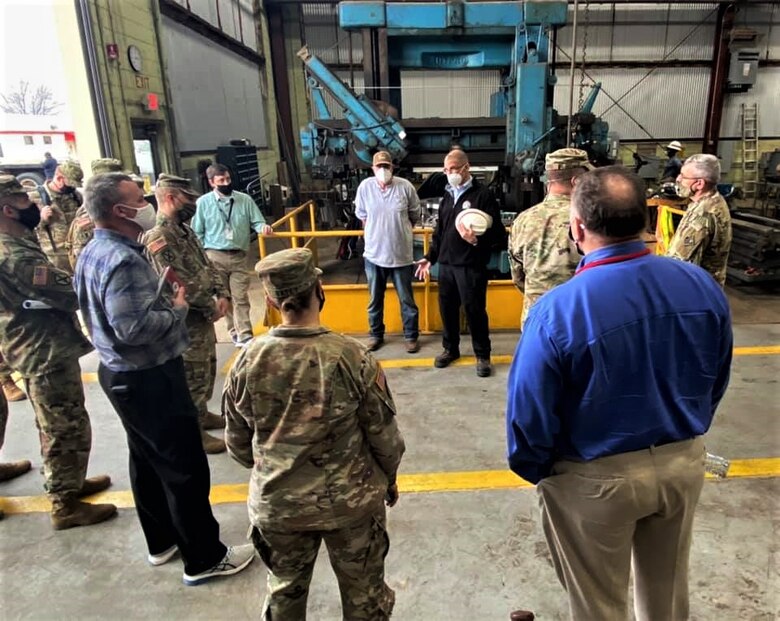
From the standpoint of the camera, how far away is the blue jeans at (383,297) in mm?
4641

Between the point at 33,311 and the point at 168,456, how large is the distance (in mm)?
1087

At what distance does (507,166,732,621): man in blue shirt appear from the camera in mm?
1385

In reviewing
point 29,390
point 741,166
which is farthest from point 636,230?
point 741,166

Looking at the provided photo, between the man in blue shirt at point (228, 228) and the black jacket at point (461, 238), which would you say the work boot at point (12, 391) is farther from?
the black jacket at point (461, 238)

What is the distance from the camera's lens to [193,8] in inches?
386

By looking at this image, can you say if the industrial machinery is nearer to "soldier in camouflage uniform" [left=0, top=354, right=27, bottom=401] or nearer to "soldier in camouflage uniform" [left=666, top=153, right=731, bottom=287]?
"soldier in camouflage uniform" [left=666, top=153, right=731, bottom=287]

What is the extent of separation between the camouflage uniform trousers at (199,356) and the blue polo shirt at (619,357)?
209 centimetres

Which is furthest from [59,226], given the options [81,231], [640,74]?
[640,74]

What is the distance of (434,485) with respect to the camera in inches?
116

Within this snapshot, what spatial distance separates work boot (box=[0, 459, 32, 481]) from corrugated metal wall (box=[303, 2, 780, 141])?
44.6 feet

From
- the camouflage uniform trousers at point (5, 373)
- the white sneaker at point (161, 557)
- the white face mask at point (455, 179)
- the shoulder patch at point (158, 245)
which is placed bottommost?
the white sneaker at point (161, 557)

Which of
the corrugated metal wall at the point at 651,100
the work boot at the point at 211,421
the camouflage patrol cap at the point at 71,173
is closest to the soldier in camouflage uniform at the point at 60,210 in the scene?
the camouflage patrol cap at the point at 71,173

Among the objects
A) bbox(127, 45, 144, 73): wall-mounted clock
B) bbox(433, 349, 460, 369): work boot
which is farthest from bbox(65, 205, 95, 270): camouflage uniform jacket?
bbox(127, 45, 144, 73): wall-mounted clock

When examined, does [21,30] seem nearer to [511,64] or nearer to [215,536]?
[511,64]
